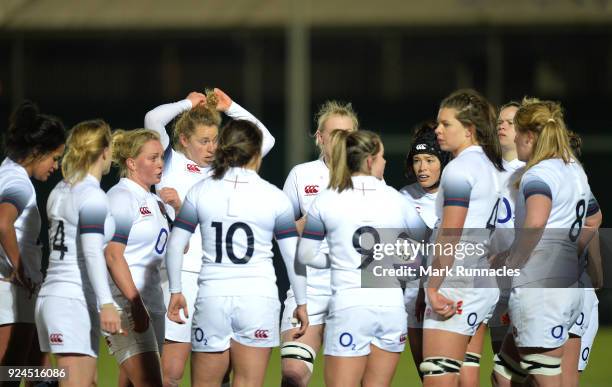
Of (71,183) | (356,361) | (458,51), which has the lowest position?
(356,361)

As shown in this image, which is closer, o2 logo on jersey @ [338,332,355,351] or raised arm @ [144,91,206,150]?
o2 logo on jersey @ [338,332,355,351]

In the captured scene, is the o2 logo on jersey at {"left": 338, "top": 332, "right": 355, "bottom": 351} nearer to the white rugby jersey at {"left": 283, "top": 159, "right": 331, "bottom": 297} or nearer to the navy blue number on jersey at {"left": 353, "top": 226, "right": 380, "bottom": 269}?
the navy blue number on jersey at {"left": 353, "top": 226, "right": 380, "bottom": 269}

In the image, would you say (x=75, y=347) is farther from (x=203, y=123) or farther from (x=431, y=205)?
(x=431, y=205)

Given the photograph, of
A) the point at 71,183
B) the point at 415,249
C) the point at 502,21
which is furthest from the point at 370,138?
the point at 502,21

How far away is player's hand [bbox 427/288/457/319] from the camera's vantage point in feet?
18.6

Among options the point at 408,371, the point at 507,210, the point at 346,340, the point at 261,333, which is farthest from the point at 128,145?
the point at 408,371

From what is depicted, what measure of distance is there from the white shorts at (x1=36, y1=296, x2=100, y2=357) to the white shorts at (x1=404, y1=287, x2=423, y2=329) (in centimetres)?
178

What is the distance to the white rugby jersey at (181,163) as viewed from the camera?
6.64 metres

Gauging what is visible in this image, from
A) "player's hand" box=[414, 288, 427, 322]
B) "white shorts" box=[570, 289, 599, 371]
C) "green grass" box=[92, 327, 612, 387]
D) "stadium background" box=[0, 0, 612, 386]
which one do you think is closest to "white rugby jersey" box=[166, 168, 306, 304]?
"player's hand" box=[414, 288, 427, 322]

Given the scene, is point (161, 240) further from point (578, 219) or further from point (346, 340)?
point (578, 219)

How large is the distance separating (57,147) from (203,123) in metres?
0.89

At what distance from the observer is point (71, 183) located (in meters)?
5.59

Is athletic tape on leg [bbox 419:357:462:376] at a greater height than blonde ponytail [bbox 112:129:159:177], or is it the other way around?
blonde ponytail [bbox 112:129:159:177]

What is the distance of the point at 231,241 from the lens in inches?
217
